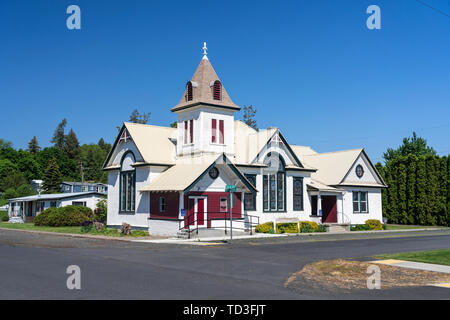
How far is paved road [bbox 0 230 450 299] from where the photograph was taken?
990 centimetres

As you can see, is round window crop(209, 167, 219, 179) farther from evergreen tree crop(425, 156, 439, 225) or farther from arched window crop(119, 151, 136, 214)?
evergreen tree crop(425, 156, 439, 225)

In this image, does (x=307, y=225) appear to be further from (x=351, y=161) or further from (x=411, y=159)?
(x=411, y=159)

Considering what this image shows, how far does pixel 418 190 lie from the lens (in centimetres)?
4528

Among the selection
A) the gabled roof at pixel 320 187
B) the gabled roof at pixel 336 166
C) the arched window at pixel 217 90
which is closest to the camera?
the arched window at pixel 217 90

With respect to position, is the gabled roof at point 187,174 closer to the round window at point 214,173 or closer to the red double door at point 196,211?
the round window at point 214,173

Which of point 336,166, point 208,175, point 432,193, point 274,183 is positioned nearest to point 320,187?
point 274,183

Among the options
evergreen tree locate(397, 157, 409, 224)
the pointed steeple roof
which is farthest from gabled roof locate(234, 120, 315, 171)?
evergreen tree locate(397, 157, 409, 224)

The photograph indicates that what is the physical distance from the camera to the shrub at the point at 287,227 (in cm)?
3334

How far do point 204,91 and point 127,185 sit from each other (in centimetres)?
978

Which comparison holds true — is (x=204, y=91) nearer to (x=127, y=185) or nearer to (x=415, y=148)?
(x=127, y=185)

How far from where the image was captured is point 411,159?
152 feet

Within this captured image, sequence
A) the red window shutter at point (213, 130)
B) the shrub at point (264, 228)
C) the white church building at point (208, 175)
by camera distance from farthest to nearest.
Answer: the red window shutter at point (213, 130) < the shrub at point (264, 228) < the white church building at point (208, 175)

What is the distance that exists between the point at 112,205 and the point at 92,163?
111 metres

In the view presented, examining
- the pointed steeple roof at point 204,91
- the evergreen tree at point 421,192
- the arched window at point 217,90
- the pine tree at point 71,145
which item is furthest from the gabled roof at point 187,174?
the pine tree at point 71,145
